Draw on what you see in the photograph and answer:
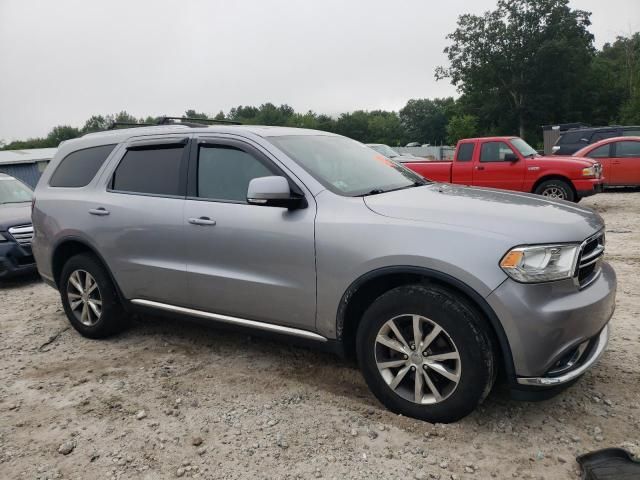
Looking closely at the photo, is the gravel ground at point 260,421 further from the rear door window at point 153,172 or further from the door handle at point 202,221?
the rear door window at point 153,172

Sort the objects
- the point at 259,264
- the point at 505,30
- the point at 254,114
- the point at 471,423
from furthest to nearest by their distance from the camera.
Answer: the point at 254,114 → the point at 505,30 → the point at 259,264 → the point at 471,423

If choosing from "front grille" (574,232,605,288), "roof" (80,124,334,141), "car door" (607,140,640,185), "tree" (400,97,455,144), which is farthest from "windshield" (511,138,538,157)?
"tree" (400,97,455,144)

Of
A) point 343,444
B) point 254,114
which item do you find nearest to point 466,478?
point 343,444

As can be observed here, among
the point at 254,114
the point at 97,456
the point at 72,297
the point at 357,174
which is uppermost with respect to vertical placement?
Answer: the point at 254,114

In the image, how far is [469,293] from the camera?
8.88 ft

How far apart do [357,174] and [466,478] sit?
209 cm

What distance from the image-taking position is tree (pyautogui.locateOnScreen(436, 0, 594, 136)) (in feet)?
169

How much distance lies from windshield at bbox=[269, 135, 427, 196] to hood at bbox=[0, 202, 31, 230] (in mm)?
5299

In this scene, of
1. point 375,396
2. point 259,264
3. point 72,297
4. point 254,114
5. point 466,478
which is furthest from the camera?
point 254,114

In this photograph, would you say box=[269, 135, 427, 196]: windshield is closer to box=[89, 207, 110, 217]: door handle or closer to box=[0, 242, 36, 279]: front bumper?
box=[89, 207, 110, 217]: door handle

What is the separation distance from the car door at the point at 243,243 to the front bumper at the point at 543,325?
1182mm

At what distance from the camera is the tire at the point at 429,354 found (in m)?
2.73

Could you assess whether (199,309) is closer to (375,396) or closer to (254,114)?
(375,396)

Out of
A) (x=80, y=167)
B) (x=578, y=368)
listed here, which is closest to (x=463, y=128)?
(x=80, y=167)
